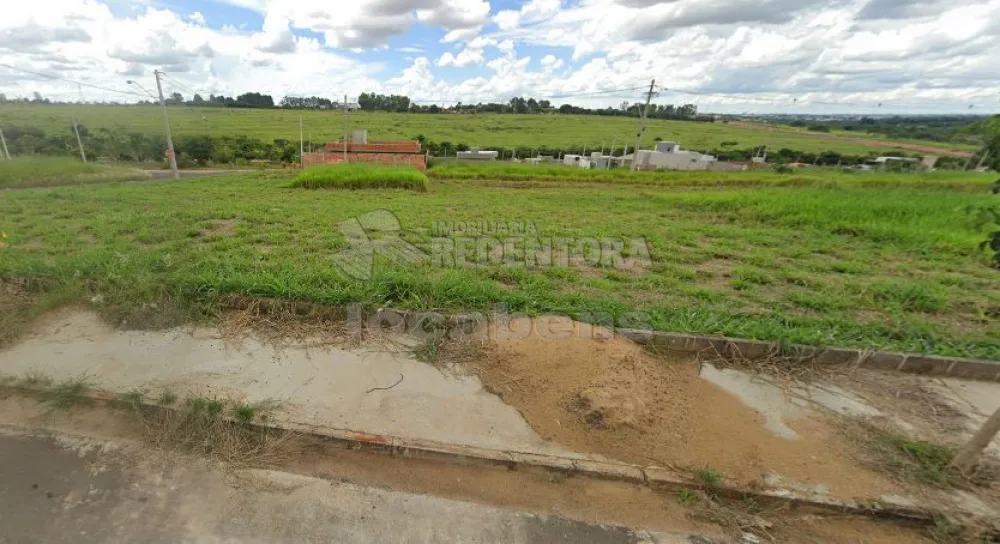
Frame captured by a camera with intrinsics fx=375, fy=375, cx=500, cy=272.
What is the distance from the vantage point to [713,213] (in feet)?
31.1

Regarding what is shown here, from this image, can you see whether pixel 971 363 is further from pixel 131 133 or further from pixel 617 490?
pixel 131 133

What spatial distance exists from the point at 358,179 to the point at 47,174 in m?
12.3

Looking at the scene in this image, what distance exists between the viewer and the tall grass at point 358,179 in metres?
13.1

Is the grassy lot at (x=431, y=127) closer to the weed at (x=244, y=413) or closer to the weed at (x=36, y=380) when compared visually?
the weed at (x=36, y=380)

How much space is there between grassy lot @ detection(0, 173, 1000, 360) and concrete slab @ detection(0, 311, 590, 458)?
425mm

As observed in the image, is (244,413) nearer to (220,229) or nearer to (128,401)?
(128,401)

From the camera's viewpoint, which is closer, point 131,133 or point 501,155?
point 131,133

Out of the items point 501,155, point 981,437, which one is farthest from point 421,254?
point 501,155

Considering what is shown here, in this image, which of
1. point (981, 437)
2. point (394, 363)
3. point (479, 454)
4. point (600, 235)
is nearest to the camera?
point (981, 437)

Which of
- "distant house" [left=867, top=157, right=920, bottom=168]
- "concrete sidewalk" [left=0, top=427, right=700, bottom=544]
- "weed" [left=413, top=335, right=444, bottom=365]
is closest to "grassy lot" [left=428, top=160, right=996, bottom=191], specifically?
"distant house" [left=867, top=157, right=920, bottom=168]

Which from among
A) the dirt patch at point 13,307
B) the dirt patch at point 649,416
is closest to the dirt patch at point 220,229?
the dirt patch at point 13,307

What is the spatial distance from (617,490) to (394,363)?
71.4 inches

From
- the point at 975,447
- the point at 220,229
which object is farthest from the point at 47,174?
the point at 975,447

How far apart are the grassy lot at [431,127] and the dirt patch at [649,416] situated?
77.2 feet
